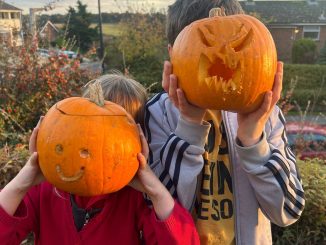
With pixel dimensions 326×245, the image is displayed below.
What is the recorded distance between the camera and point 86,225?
1.84m

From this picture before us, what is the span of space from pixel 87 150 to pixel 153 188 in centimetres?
32

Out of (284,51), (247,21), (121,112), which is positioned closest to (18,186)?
(121,112)

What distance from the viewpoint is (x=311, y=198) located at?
3520 millimetres

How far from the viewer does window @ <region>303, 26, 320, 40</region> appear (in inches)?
1404

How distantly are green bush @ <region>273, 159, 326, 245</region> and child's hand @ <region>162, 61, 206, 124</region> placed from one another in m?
2.24

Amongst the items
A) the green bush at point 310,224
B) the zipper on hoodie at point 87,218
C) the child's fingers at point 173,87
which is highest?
the child's fingers at point 173,87

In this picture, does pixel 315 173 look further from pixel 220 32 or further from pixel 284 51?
pixel 284 51

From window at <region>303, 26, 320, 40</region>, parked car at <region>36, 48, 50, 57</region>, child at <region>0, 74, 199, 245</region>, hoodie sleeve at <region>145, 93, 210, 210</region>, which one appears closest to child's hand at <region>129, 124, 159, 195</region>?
child at <region>0, 74, 199, 245</region>

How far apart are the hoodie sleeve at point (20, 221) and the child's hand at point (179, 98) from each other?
2.76 ft

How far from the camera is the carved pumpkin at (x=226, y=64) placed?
1.47 m

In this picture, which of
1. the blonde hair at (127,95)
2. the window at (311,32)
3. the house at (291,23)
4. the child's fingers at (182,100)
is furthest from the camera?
the window at (311,32)

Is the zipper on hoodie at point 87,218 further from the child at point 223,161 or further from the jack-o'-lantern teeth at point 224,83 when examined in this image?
the jack-o'-lantern teeth at point 224,83

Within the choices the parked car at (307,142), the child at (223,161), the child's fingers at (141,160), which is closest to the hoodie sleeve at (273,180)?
the child at (223,161)

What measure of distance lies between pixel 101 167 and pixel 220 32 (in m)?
0.68
